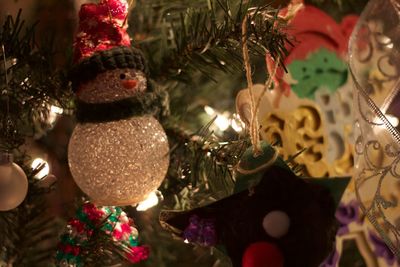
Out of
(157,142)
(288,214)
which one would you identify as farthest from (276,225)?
(157,142)

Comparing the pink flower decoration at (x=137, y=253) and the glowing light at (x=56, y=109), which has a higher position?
the glowing light at (x=56, y=109)

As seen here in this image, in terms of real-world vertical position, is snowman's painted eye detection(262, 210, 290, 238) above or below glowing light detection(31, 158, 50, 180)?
above

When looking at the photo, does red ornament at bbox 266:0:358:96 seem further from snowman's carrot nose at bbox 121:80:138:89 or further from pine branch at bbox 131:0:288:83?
snowman's carrot nose at bbox 121:80:138:89

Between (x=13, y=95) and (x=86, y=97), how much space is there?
0.09 meters

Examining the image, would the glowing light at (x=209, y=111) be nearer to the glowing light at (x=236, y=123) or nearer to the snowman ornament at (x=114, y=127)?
the glowing light at (x=236, y=123)

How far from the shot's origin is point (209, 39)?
604mm

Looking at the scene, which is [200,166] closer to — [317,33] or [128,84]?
[128,84]

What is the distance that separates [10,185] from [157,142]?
0.12 m


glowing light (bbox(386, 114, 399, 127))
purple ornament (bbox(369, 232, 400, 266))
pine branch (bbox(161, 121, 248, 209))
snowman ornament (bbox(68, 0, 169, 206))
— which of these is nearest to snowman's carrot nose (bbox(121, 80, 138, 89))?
snowman ornament (bbox(68, 0, 169, 206))

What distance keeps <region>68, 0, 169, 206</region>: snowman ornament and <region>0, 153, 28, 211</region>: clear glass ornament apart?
0.04m

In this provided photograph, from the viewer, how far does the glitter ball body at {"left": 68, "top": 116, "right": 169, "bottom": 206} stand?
0.55 meters

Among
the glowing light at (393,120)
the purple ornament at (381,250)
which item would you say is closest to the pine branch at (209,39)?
the glowing light at (393,120)

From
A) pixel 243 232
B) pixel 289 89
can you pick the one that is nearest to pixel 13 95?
pixel 243 232

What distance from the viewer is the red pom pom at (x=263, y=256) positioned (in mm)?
479
